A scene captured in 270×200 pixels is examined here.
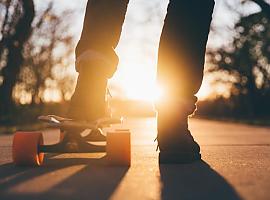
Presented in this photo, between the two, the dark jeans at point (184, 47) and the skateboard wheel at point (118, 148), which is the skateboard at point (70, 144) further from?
the dark jeans at point (184, 47)

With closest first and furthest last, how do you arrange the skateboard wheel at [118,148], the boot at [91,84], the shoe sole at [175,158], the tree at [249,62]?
the skateboard wheel at [118,148] → the shoe sole at [175,158] → the boot at [91,84] → the tree at [249,62]

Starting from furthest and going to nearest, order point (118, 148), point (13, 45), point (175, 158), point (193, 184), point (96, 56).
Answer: point (13, 45) → point (96, 56) → point (175, 158) → point (118, 148) → point (193, 184)

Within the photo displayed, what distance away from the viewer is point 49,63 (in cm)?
2209

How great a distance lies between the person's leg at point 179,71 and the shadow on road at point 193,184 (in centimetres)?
18

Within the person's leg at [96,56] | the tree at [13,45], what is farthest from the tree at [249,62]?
the person's leg at [96,56]

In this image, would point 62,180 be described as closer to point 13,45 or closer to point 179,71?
point 179,71

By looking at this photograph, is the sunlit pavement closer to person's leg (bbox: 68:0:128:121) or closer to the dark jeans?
person's leg (bbox: 68:0:128:121)

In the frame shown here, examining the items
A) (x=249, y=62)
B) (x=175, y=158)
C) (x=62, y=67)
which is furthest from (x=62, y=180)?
(x=249, y=62)

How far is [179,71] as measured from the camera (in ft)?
8.43

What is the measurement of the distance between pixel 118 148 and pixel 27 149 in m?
0.45

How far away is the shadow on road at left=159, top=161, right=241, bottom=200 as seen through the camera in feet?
5.32

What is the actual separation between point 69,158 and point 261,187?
137cm

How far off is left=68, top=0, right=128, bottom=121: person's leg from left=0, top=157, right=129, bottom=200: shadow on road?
302 mm

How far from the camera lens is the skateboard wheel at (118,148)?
2424 mm
